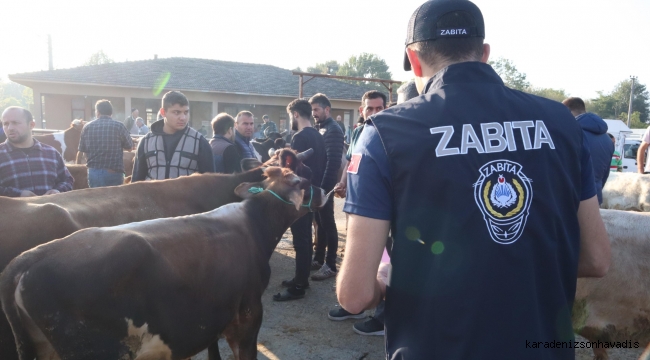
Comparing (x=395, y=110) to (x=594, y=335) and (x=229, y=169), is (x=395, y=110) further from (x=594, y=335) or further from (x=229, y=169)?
(x=229, y=169)

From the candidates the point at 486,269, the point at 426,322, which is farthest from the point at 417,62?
the point at 426,322

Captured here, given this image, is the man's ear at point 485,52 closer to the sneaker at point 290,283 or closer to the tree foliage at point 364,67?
the sneaker at point 290,283

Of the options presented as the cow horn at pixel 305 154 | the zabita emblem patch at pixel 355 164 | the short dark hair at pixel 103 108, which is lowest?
the cow horn at pixel 305 154

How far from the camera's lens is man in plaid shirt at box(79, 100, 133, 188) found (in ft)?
22.1

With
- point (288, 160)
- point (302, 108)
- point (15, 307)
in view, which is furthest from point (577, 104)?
point (15, 307)

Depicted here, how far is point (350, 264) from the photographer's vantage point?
4.48 ft

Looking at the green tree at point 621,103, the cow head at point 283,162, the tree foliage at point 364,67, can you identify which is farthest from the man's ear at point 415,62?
the tree foliage at point 364,67

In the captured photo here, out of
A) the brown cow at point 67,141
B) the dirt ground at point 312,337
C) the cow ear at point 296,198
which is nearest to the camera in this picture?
the cow ear at point 296,198

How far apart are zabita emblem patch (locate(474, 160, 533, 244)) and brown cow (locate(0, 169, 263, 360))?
3.02 meters

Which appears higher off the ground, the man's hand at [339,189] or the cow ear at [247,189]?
the cow ear at [247,189]

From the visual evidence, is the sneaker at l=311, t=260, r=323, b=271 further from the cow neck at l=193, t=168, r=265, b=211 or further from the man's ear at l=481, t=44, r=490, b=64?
the man's ear at l=481, t=44, r=490, b=64

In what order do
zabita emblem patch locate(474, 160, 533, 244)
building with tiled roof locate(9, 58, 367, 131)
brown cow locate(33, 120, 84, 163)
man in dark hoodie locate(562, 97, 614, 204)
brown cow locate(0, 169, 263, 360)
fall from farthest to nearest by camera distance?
building with tiled roof locate(9, 58, 367, 131)
brown cow locate(33, 120, 84, 163)
man in dark hoodie locate(562, 97, 614, 204)
brown cow locate(0, 169, 263, 360)
zabita emblem patch locate(474, 160, 533, 244)

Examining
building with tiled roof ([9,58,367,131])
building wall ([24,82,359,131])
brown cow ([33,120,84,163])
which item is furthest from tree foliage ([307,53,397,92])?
brown cow ([33,120,84,163])

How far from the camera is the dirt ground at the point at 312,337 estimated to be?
438 centimetres
